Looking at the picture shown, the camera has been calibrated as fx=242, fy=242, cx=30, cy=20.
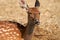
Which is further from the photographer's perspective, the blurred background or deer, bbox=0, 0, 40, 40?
the blurred background

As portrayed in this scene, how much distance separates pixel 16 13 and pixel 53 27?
1665 millimetres

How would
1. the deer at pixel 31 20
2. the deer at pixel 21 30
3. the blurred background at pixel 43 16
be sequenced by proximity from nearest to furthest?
1. the deer at pixel 31 20
2. the deer at pixel 21 30
3. the blurred background at pixel 43 16

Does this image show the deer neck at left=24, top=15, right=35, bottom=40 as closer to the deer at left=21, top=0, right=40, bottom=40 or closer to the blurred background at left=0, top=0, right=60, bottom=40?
the deer at left=21, top=0, right=40, bottom=40

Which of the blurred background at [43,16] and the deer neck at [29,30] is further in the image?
the blurred background at [43,16]

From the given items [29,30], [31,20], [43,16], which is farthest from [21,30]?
[43,16]

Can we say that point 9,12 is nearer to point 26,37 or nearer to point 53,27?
point 53,27

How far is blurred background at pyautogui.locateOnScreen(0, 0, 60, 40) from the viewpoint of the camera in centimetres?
709

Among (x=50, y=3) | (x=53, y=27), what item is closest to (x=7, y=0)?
(x=50, y=3)

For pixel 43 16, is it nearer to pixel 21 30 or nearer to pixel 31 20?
pixel 21 30

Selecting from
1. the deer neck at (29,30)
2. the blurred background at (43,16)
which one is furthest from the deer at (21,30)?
the blurred background at (43,16)

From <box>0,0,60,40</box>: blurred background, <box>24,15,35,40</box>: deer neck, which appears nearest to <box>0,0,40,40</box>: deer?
<box>24,15,35,40</box>: deer neck

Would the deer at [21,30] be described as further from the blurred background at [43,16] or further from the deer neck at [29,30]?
the blurred background at [43,16]

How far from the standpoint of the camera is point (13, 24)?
608cm

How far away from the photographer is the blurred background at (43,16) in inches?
279
